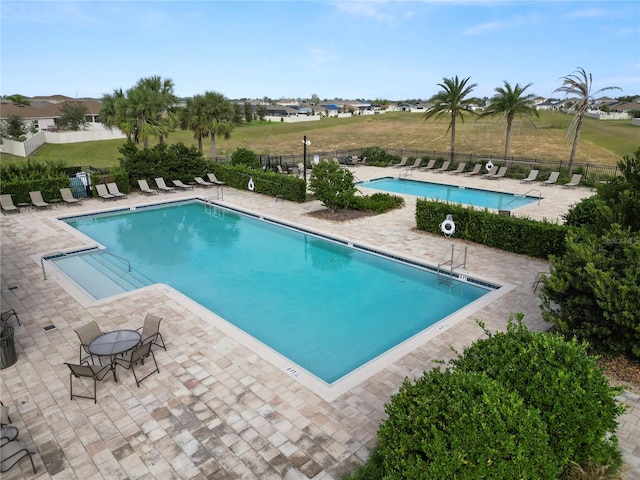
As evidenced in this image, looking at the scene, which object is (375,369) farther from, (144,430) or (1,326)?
(1,326)

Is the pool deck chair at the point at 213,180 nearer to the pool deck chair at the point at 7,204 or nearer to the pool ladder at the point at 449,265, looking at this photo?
the pool deck chair at the point at 7,204

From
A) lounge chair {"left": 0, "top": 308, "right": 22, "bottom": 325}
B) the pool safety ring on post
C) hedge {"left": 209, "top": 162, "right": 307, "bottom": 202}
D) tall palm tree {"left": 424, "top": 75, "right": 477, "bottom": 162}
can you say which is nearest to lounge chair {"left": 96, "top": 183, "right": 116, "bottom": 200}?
hedge {"left": 209, "top": 162, "right": 307, "bottom": 202}

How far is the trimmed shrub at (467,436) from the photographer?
12.2 ft

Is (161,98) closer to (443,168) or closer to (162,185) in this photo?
(162,185)

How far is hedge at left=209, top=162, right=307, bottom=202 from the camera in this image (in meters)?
20.4

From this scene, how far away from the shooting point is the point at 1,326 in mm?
7680

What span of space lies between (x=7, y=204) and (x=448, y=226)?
18022mm

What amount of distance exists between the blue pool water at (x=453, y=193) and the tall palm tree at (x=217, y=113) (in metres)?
10.6

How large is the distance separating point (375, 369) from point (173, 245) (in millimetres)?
10408

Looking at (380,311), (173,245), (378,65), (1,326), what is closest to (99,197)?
(173,245)

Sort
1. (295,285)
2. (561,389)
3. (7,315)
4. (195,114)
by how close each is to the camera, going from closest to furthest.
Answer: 1. (561,389)
2. (7,315)
3. (295,285)
4. (195,114)

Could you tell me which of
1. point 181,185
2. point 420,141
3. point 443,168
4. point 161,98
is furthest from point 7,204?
point 420,141

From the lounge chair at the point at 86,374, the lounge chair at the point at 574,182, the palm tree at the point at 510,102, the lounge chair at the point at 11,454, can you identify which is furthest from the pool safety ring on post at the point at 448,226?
the palm tree at the point at 510,102

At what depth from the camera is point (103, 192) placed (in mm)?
20828
